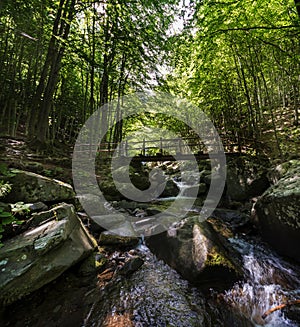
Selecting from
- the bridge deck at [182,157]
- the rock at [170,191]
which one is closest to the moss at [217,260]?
the rock at [170,191]

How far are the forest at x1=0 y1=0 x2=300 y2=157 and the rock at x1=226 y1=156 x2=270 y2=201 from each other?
126 centimetres

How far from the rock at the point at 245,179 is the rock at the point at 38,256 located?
6399 mm

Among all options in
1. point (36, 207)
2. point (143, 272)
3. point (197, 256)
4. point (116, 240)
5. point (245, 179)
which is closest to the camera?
point (197, 256)

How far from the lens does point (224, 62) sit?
31.3 ft

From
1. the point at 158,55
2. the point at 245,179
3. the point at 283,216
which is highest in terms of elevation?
the point at 158,55

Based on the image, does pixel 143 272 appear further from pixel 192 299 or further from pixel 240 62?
pixel 240 62

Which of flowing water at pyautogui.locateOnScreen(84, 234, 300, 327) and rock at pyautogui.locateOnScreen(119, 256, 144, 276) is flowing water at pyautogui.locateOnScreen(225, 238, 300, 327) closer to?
flowing water at pyautogui.locateOnScreen(84, 234, 300, 327)

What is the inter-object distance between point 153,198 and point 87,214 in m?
4.13

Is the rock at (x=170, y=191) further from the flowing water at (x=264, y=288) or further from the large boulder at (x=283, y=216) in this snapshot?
the flowing water at (x=264, y=288)

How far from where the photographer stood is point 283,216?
3.76 meters

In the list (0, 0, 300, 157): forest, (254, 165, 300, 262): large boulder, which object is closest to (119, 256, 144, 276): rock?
(254, 165, 300, 262): large boulder

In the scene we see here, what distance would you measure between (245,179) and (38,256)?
24.4ft

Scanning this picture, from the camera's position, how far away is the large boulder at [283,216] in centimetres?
358

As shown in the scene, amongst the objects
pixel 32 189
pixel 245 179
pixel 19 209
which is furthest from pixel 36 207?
pixel 245 179
